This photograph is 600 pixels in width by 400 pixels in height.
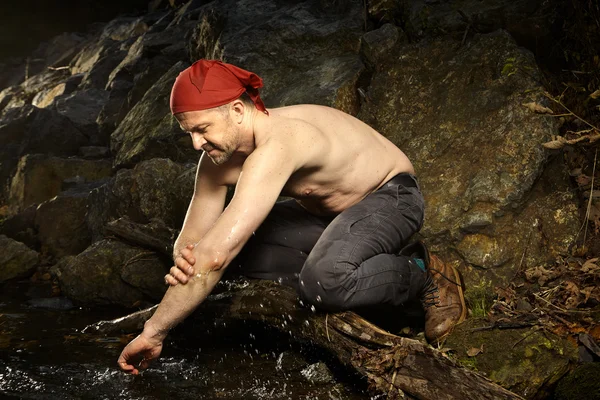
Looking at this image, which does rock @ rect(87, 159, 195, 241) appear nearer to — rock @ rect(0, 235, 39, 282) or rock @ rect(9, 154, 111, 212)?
rock @ rect(0, 235, 39, 282)

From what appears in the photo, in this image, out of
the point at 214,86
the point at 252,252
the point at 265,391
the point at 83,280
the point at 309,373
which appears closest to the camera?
the point at 214,86

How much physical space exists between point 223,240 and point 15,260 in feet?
13.3

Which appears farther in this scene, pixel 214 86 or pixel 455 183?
pixel 455 183

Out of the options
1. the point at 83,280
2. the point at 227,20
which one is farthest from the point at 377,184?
the point at 227,20

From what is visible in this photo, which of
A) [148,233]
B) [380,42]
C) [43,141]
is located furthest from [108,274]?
[43,141]

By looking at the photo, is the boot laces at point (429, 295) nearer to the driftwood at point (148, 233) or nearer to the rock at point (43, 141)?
the driftwood at point (148, 233)

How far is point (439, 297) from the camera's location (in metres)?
3.69

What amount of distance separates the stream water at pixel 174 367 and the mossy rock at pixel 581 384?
38.4 inches

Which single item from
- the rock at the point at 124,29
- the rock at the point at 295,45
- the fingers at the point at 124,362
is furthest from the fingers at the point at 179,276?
the rock at the point at 124,29

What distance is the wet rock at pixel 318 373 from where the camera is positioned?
3531mm

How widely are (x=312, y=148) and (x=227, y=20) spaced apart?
4169 millimetres

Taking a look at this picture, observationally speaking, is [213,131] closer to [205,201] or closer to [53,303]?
[205,201]

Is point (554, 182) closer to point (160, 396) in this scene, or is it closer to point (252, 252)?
point (252, 252)

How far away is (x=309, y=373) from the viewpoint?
362cm
